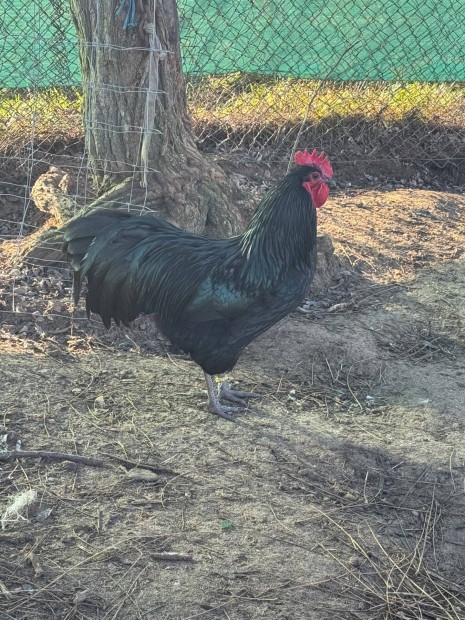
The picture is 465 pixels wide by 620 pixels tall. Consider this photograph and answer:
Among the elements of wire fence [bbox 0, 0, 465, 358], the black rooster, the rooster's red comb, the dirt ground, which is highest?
wire fence [bbox 0, 0, 465, 358]

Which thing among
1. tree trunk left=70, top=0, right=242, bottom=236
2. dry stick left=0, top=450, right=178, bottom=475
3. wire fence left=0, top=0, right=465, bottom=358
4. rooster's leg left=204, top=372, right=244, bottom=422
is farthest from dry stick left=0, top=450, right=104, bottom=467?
wire fence left=0, top=0, right=465, bottom=358

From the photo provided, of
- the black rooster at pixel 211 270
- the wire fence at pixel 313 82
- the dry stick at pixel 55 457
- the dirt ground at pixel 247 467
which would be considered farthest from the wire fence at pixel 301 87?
the dry stick at pixel 55 457

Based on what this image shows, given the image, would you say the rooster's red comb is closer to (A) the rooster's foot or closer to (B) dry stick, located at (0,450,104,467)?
(A) the rooster's foot

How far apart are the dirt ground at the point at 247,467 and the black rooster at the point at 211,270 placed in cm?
46

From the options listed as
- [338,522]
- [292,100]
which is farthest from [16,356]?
[292,100]

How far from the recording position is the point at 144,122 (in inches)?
189

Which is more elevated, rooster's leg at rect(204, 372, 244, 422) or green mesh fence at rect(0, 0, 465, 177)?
green mesh fence at rect(0, 0, 465, 177)

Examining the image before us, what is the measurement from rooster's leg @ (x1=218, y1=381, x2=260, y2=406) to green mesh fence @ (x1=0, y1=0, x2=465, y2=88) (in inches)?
151

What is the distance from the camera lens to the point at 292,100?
7551 mm

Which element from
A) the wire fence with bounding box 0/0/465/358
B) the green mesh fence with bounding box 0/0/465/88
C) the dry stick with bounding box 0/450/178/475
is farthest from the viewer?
the green mesh fence with bounding box 0/0/465/88

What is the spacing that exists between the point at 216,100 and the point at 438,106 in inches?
97.5

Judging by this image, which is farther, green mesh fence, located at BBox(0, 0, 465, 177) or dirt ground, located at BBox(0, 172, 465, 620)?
green mesh fence, located at BBox(0, 0, 465, 177)

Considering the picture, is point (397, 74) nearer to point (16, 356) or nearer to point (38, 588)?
point (16, 356)

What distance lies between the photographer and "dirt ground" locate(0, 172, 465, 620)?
284cm
